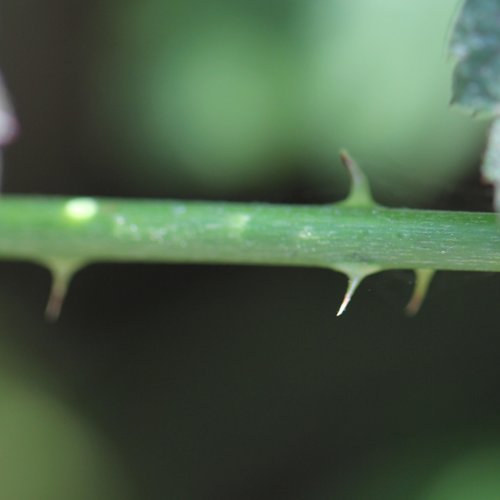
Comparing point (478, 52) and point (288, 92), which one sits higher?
point (288, 92)

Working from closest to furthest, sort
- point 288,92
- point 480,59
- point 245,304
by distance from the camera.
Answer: point 480,59, point 288,92, point 245,304

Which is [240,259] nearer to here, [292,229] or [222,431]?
[292,229]

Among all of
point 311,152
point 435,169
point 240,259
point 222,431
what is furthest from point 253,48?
point 240,259

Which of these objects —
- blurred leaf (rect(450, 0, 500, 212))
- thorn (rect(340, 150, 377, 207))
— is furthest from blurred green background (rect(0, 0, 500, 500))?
blurred leaf (rect(450, 0, 500, 212))

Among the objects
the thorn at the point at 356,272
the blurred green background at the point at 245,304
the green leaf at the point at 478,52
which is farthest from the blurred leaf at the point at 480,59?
the blurred green background at the point at 245,304

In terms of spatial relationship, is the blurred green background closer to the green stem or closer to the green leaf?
the green stem

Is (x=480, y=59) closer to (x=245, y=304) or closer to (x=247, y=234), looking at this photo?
(x=247, y=234)

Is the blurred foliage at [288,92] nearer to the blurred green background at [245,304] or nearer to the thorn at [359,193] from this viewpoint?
the blurred green background at [245,304]

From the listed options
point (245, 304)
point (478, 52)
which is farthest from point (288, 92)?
point (478, 52)
